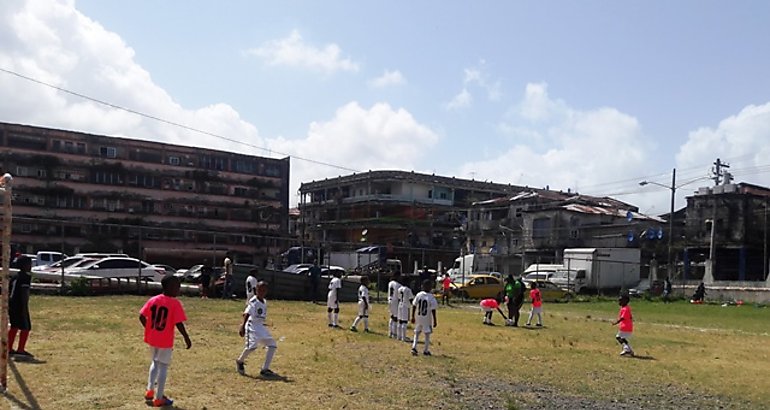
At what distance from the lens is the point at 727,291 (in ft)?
155

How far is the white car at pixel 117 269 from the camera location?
32.8 metres

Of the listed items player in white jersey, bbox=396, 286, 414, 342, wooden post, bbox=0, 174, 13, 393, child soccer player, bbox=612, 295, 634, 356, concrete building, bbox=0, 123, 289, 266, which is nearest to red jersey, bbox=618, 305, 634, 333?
child soccer player, bbox=612, 295, 634, 356

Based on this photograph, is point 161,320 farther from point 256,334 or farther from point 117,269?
point 117,269

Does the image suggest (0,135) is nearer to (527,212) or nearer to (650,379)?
(527,212)

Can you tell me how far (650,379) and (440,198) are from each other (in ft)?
236

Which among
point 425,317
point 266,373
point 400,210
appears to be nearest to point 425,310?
point 425,317

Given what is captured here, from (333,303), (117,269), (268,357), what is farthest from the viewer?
(117,269)

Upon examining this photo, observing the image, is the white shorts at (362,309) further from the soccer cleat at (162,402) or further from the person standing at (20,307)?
the soccer cleat at (162,402)

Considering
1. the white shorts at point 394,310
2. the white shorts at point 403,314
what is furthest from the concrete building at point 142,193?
the white shorts at point 403,314

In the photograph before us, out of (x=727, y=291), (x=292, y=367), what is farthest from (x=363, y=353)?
(x=727, y=291)

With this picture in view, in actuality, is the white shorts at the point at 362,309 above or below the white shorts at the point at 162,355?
below

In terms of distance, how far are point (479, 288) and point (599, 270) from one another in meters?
12.2

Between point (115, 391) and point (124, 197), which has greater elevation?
point (124, 197)

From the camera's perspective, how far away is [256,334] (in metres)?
11.9
